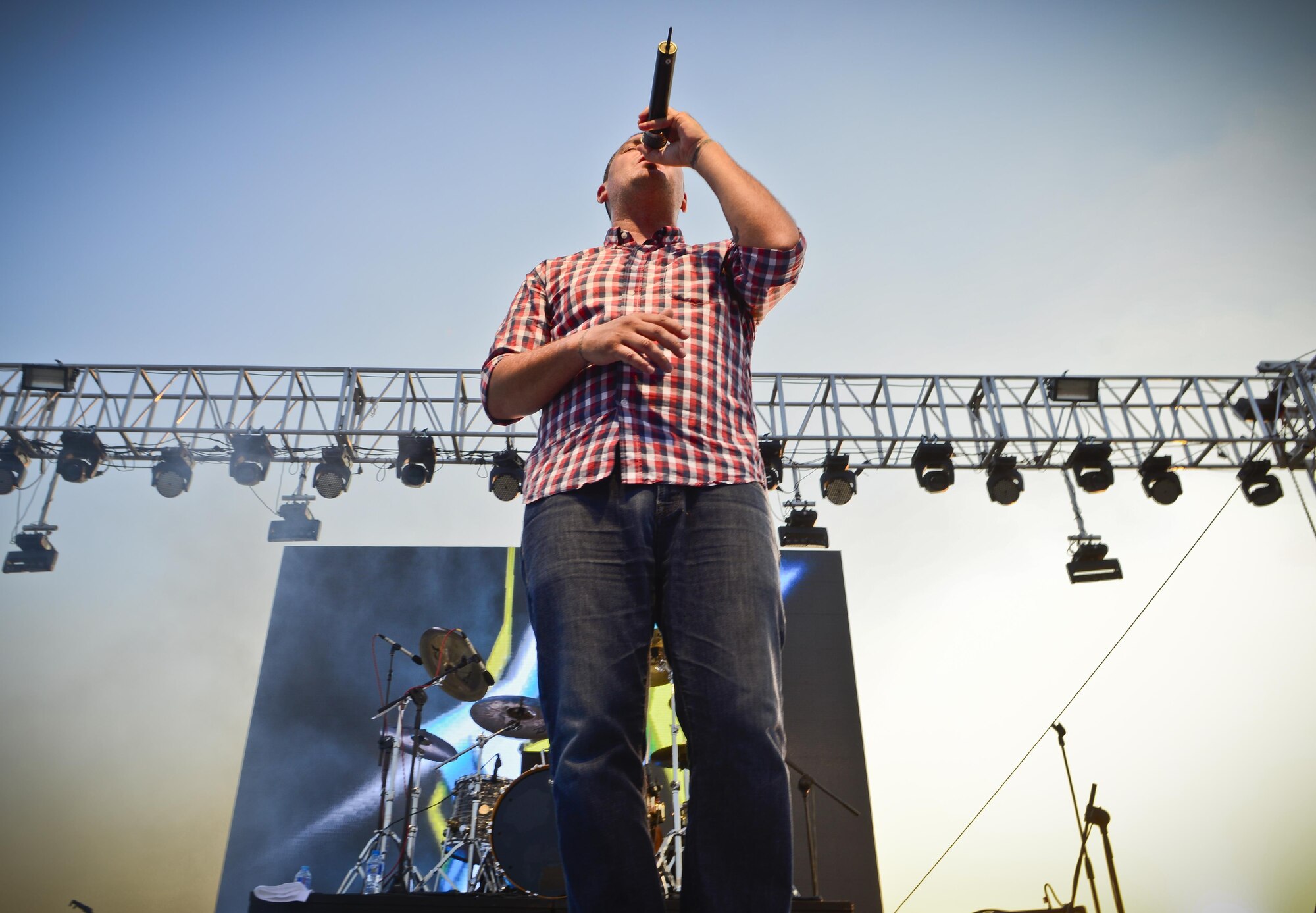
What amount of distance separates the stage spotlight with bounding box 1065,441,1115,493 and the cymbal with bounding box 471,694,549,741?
487cm

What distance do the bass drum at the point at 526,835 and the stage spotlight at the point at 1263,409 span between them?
6.59 m

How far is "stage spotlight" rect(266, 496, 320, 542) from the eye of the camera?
6629mm

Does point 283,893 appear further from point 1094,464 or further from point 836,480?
point 1094,464

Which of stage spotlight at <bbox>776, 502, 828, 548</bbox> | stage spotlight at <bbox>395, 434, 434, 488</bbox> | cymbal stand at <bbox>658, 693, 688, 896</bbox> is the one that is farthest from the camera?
stage spotlight at <bbox>776, 502, 828, 548</bbox>

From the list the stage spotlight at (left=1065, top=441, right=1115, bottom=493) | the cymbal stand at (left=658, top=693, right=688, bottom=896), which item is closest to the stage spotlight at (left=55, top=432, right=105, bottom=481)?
the cymbal stand at (left=658, top=693, right=688, bottom=896)

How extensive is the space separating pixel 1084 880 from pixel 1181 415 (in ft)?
13.5

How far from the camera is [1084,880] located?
5.89 m

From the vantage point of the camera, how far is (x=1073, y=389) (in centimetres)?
633

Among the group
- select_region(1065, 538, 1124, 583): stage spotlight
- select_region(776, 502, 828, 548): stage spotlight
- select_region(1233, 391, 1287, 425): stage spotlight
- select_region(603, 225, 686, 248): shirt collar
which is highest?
select_region(1233, 391, 1287, 425): stage spotlight

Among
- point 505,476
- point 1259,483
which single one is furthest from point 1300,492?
point 505,476

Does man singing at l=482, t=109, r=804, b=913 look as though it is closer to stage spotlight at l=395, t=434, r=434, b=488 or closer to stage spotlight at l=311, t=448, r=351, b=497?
stage spotlight at l=395, t=434, r=434, b=488

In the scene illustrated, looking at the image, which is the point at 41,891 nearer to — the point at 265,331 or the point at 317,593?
the point at 317,593

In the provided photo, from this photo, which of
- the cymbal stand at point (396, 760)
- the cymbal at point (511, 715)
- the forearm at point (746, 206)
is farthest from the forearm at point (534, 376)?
the cymbal at point (511, 715)

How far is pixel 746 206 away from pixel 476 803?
458 centimetres
